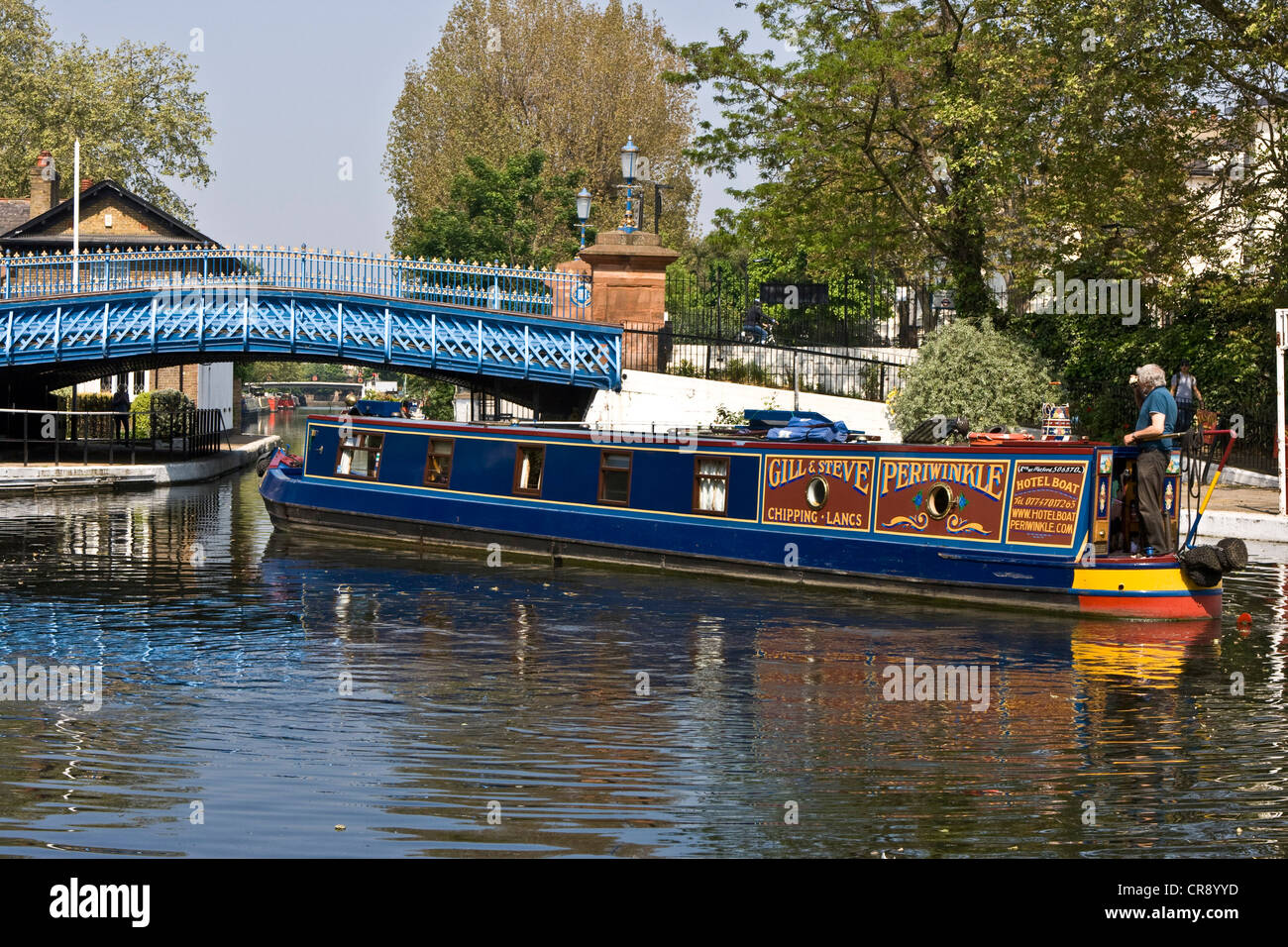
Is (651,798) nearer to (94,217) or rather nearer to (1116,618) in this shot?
(1116,618)

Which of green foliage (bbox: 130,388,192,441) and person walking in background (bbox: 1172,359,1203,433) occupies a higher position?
person walking in background (bbox: 1172,359,1203,433)

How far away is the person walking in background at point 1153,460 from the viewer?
15.6m

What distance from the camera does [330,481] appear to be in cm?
2411

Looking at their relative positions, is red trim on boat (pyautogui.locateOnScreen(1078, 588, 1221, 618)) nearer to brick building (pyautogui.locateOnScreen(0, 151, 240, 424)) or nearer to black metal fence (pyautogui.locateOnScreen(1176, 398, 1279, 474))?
black metal fence (pyautogui.locateOnScreen(1176, 398, 1279, 474))

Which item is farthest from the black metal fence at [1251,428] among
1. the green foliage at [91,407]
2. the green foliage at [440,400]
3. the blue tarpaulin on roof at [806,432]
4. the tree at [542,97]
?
the tree at [542,97]

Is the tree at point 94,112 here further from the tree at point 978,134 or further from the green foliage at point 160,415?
the tree at point 978,134

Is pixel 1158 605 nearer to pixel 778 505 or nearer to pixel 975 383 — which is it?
pixel 778 505

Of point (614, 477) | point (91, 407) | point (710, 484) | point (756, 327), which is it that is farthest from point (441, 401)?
point (710, 484)

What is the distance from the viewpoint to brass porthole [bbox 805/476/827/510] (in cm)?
1816

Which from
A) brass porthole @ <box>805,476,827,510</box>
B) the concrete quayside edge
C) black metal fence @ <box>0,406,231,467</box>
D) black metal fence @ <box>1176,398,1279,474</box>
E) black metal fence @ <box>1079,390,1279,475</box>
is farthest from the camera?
black metal fence @ <box>0,406,231,467</box>

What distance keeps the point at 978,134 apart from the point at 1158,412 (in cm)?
1287

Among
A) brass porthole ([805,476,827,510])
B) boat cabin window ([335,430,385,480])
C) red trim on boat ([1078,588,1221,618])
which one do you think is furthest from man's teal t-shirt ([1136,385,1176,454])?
boat cabin window ([335,430,385,480])

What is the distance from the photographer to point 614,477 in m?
20.5

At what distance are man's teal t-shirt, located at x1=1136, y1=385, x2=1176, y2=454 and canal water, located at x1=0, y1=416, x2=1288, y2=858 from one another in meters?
1.94
